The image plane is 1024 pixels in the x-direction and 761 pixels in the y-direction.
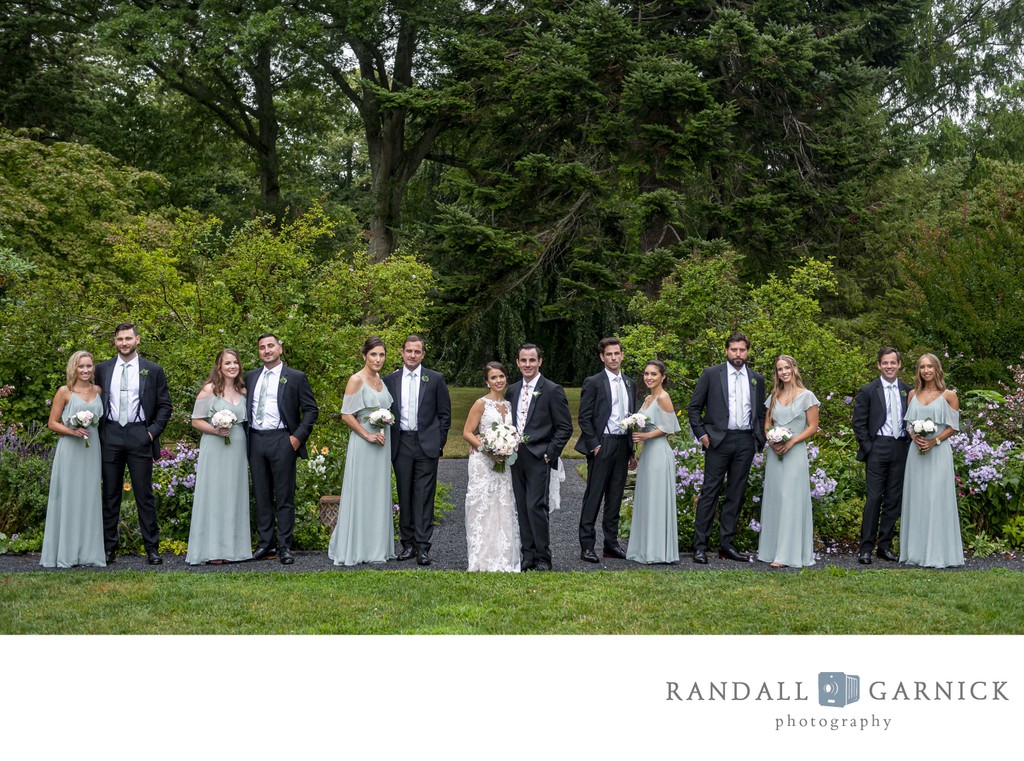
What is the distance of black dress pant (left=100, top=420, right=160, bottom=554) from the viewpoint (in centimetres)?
873

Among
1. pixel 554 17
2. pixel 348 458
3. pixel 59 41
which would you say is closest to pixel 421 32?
pixel 554 17

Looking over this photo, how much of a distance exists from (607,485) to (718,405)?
1.18 m

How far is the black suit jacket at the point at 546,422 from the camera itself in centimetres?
854

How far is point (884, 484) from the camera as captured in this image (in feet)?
29.8

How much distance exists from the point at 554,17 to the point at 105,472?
1548cm

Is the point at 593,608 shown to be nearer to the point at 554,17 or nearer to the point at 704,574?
the point at 704,574

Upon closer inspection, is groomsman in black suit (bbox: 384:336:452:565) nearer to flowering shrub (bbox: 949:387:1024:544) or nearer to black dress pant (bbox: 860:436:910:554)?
black dress pant (bbox: 860:436:910:554)

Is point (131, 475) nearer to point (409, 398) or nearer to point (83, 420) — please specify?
point (83, 420)

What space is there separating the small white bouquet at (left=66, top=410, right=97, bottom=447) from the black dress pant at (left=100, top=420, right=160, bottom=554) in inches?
5.3

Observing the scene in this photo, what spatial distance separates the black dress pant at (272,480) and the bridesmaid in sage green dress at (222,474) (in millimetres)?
112

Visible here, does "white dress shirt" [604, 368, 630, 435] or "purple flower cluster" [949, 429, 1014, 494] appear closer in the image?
"white dress shirt" [604, 368, 630, 435]
